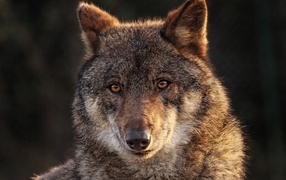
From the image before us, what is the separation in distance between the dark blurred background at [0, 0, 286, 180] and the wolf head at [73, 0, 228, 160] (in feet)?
23.2

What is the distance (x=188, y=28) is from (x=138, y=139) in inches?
54.5

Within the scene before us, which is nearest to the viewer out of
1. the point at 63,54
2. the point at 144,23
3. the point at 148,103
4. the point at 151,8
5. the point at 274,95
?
the point at 148,103

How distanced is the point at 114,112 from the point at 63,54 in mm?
11639

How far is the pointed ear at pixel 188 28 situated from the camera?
841 centimetres

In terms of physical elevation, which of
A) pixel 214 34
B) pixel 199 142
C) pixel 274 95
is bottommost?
pixel 199 142

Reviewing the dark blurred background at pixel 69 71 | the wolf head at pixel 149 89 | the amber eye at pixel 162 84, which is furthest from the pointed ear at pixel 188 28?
the dark blurred background at pixel 69 71

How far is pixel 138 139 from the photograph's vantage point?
25.0 ft

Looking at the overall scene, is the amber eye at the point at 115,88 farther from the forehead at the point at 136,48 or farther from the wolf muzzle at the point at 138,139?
the wolf muzzle at the point at 138,139

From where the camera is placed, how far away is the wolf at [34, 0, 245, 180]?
8023 millimetres

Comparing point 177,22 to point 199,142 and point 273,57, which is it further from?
point 273,57

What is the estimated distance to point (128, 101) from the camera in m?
8.01

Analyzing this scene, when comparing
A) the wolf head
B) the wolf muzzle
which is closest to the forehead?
the wolf head

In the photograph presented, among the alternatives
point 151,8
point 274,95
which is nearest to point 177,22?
point 274,95

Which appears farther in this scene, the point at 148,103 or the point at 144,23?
the point at 144,23
